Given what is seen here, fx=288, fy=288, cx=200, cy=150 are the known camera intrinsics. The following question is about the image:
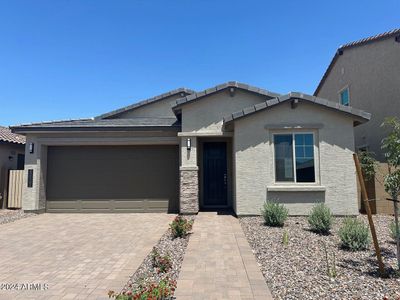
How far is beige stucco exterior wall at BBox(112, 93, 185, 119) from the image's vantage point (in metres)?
16.5

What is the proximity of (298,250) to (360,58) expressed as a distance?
12409mm

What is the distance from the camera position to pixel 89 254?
20.8ft

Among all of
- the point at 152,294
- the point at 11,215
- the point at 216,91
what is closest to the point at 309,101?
the point at 216,91

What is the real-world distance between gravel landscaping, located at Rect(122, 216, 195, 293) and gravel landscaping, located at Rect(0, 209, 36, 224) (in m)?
6.41

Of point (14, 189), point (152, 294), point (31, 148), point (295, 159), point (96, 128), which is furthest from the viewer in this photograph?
point (14, 189)

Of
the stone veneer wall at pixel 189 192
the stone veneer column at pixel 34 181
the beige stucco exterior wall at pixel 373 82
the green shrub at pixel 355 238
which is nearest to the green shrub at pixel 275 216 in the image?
the green shrub at pixel 355 238

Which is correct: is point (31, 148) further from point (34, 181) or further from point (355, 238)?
point (355, 238)

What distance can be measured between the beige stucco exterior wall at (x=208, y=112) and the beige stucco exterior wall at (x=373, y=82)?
7.01m

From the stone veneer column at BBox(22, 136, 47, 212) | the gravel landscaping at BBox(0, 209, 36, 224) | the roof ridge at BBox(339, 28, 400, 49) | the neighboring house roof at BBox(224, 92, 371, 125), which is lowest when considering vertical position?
the gravel landscaping at BBox(0, 209, 36, 224)

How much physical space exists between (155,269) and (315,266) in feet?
9.56

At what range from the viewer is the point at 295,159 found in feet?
31.6

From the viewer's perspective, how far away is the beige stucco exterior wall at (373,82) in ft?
40.7

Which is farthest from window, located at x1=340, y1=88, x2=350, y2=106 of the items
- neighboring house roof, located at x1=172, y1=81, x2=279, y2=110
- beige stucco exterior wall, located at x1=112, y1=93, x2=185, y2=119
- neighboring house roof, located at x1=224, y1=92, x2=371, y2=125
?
beige stucco exterior wall, located at x1=112, y1=93, x2=185, y2=119

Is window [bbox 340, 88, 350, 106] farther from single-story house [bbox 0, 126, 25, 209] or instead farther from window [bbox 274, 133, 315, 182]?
single-story house [bbox 0, 126, 25, 209]
